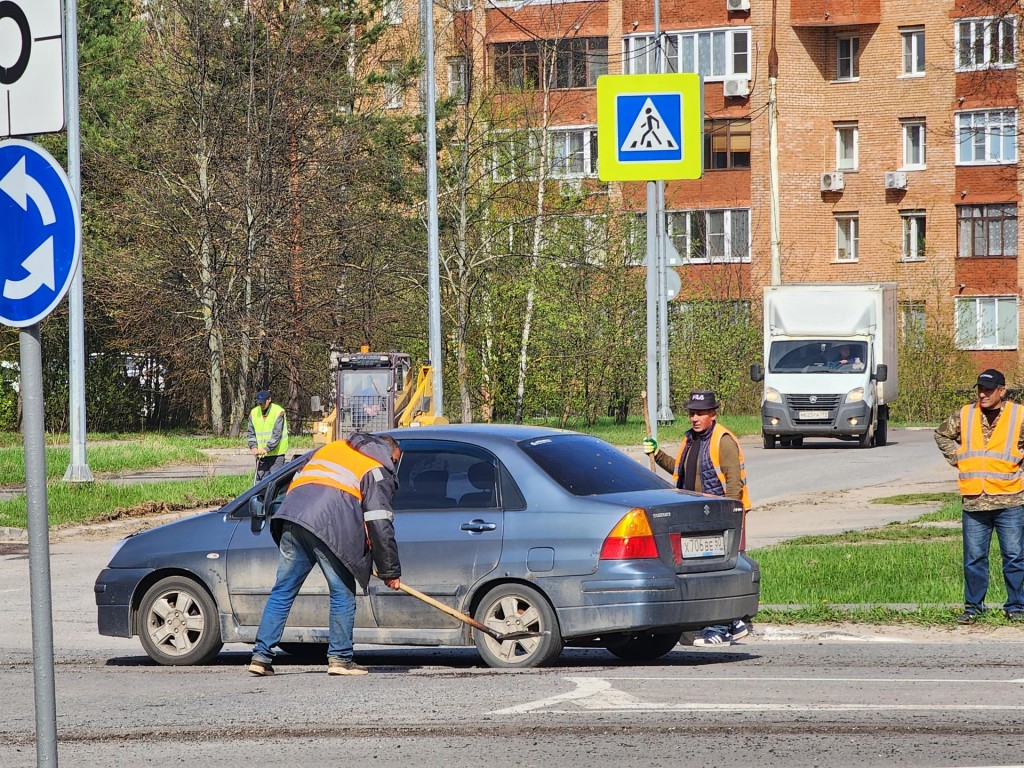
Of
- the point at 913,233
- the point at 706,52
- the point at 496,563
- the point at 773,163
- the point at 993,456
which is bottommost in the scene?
the point at 496,563

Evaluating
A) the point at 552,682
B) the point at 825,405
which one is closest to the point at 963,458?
the point at 552,682

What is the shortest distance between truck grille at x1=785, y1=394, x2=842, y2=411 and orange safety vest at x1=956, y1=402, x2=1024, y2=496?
23170 millimetres

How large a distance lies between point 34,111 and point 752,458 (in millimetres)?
28067

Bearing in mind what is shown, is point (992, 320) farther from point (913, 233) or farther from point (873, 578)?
point (873, 578)

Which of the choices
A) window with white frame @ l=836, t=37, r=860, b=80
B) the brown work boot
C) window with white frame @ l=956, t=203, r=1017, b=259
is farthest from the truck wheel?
the brown work boot

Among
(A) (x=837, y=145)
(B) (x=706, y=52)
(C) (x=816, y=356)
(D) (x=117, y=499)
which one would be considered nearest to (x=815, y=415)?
(C) (x=816, y=356)

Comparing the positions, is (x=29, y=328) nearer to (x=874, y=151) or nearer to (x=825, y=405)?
(x=825, y=405)

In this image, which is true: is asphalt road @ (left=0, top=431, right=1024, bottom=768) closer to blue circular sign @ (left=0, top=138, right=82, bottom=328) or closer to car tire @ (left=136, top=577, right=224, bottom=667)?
car tire @ (left=136, top=577, right=224, bottom=667)

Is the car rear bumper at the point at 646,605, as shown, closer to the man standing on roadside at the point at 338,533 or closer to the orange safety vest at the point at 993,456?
the man standing on roadside at the point at 338,533

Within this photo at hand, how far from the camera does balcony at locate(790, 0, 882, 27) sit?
58125 millimetres

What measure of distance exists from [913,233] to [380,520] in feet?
170

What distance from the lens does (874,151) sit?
5916 centimetres

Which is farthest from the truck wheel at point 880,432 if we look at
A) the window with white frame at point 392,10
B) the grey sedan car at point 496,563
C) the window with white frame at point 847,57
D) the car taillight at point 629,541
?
the car taillight at point 629,541

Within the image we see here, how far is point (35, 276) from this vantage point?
19.0 feet
